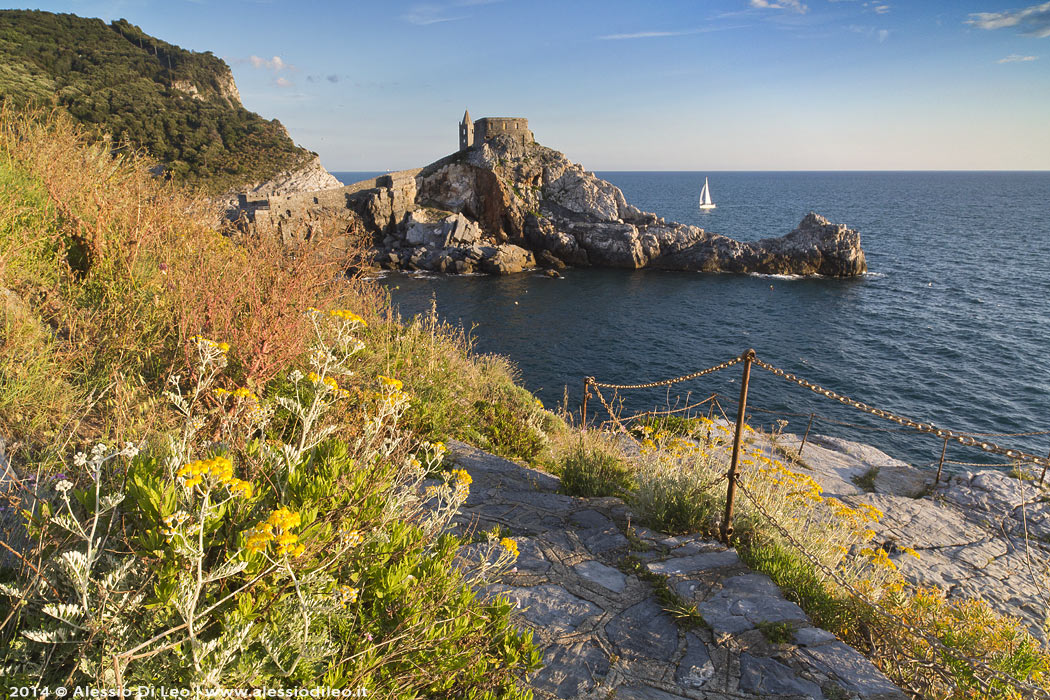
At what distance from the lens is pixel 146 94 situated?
47.0 meters

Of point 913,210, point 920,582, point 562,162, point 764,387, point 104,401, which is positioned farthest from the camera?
point 913,210

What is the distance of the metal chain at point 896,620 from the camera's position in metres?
2.65

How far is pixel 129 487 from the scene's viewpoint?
1977 millimetres

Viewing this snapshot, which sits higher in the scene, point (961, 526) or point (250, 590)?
point (250, 590)

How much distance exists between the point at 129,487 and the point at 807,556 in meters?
4.11

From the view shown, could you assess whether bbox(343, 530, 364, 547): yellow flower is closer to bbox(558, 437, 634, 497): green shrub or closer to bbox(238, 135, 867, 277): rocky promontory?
bbox(558, 437, 634, 497): green shrub

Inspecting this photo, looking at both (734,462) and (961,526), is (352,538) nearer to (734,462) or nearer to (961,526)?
(734,462)

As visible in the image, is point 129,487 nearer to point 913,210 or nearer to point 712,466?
Answer: point 712,466

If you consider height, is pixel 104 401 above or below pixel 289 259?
below

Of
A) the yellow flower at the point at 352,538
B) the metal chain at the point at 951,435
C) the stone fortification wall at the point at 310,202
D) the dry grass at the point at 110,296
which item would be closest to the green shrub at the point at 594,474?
the metal chain at the point at 951,435

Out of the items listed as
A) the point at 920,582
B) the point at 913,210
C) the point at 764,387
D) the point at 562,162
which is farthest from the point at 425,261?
the point at 913,210

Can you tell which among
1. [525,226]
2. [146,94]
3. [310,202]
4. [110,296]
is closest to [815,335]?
[525,226]

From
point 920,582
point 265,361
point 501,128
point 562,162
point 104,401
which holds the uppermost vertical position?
point 501,128

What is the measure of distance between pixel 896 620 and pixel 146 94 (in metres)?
62.1
